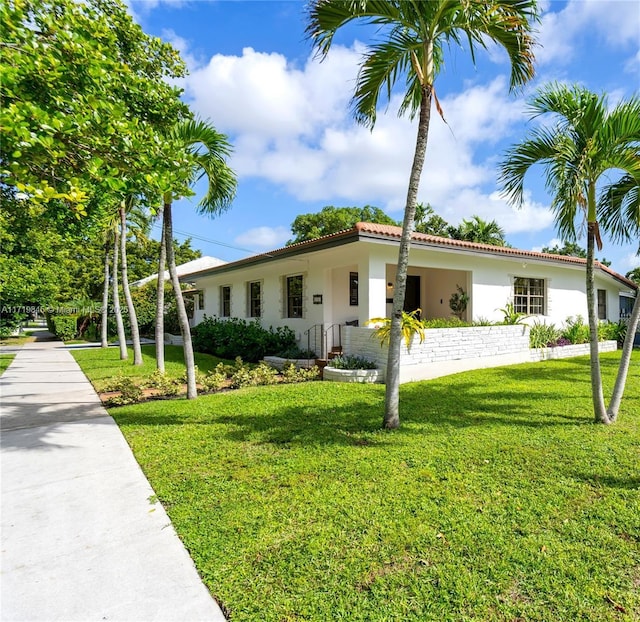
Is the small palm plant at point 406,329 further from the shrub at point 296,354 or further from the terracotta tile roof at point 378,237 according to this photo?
the shrub at point 296,354

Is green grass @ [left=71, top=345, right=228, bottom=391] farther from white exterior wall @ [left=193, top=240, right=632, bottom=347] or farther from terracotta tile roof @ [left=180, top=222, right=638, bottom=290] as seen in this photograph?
terracotta tile roof @ [left=180, top=222, right=638, bottom=290]

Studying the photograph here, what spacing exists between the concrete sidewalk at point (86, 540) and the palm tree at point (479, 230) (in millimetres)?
23412

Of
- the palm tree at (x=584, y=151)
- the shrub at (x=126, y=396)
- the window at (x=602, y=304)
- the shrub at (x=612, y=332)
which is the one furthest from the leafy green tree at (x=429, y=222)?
the shrub at (x=126, y=396)

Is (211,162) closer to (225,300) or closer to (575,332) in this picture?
(225,300)

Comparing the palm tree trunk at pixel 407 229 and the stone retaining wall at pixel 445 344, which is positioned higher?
the palm tree trunk at pixel 407 229

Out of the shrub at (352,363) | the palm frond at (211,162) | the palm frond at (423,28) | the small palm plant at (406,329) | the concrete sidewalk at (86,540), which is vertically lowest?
the concrete sidewalk at (86,540)

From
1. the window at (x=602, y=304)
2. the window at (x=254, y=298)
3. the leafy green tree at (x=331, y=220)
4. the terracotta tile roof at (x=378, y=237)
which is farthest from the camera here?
the leafy green tree at (x=331, y=220)

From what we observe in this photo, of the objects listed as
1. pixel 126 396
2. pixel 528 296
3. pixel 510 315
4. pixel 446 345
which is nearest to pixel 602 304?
pixel 528 296

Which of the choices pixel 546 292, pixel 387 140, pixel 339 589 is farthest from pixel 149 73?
pixel 546 292

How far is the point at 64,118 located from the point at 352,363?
7594mm

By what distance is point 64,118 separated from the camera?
113 inches

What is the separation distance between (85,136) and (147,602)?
11.3 feet

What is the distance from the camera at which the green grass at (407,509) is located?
2377 millimetres

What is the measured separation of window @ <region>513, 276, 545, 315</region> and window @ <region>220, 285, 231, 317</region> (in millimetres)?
11909
